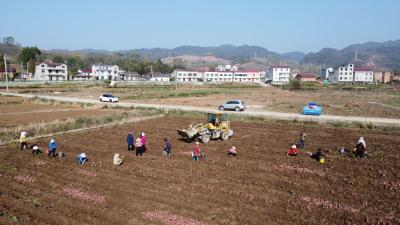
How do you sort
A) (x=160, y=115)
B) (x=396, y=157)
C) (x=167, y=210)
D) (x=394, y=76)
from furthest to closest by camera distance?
(x=394, y=76), (x=160, y=115), (x=396, y=157), (x=167, y=210)

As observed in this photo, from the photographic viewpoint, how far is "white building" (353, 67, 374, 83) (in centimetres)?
15838

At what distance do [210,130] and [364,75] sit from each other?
155 m

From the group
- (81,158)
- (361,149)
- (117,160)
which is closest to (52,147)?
(81,158)

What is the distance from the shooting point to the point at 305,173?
Answer: 1619 centimetres

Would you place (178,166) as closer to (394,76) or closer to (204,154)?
(204,154)

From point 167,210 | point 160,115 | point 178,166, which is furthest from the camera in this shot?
point 160,115

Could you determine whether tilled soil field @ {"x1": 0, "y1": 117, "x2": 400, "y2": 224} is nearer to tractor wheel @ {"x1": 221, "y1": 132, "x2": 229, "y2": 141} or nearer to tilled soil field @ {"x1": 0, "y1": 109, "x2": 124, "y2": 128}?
tractor wheel @ {"x1": 221, "y1": 132, "x2": 229, "y2": 141}

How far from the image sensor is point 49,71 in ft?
400

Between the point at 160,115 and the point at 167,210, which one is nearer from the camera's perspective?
the point at 167,210

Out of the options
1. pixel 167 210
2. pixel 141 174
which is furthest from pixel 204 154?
pixel 167 210

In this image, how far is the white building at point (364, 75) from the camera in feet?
520

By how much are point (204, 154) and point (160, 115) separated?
58.2 ft

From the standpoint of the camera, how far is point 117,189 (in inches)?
540

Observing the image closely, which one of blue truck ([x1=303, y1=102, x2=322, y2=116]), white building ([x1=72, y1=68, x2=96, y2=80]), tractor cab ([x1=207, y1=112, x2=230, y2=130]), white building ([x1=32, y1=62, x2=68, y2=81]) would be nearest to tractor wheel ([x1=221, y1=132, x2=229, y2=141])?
tractor cab ([x1=207, y1=112, x2=230, y2=130])
